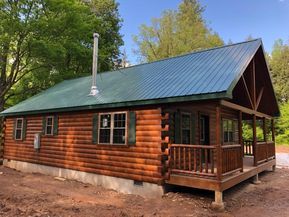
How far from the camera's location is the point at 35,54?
2150 cm

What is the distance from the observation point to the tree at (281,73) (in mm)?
35263

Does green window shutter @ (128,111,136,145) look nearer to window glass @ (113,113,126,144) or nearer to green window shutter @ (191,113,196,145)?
window glass @ (113,113,126,144)

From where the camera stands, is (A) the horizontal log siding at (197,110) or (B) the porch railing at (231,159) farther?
(A) the horizontal log siding at (197,110)

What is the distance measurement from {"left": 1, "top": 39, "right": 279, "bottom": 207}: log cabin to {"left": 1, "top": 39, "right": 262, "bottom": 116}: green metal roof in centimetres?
4

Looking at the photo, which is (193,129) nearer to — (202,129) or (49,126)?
(202,129)

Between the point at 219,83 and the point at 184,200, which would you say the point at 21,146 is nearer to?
the point at 184,200

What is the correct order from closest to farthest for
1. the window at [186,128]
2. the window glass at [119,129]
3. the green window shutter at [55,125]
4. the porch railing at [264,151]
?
1. the window glass at [119,129]
2. the window at [186,128]
3. the porch railing at [264,151]
4. the green window shutter at [55,125]

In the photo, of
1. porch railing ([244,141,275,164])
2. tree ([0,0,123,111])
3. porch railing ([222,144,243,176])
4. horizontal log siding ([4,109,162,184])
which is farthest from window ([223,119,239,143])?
tree ([0,0,123,111])

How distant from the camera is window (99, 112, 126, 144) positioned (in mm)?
10008

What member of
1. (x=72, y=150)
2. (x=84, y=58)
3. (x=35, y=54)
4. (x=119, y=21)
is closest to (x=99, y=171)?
(x=72, y=150)

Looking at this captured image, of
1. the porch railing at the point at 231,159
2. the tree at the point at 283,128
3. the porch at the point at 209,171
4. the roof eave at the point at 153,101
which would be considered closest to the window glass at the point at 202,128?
the porch at the point at 209,171

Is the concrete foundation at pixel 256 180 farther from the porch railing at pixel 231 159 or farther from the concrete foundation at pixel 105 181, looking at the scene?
the concrete foundation at pixel 105 181

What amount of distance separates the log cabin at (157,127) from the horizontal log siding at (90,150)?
3 cm

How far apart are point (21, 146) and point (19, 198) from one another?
7.03m
